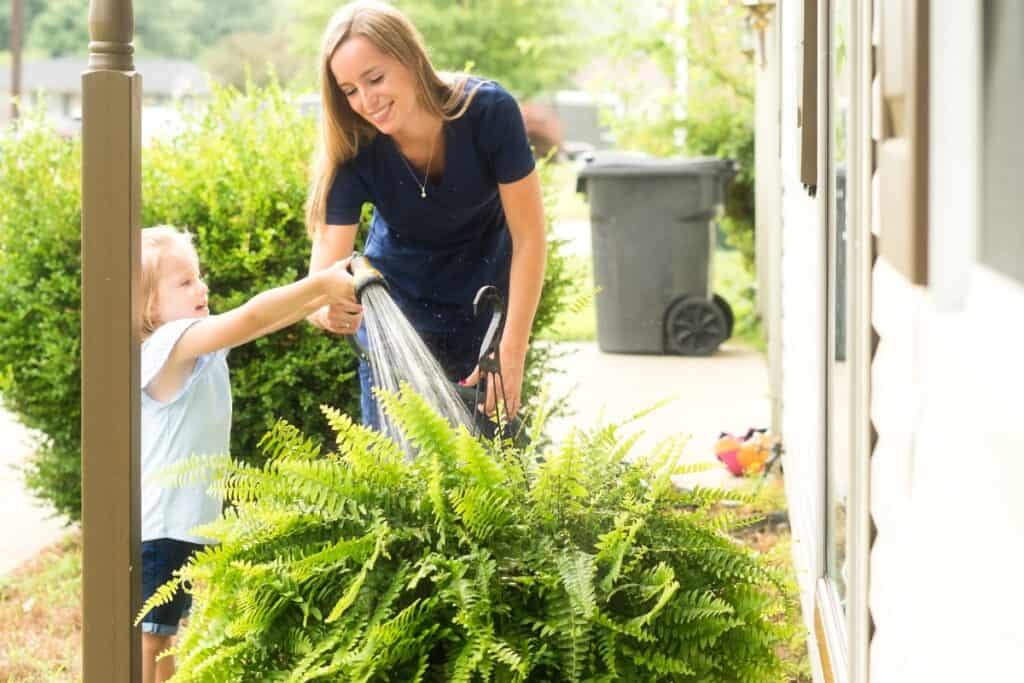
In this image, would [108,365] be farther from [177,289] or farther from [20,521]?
[20,521]

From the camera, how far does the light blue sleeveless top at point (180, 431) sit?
3402 millimetres

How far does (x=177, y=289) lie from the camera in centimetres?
356

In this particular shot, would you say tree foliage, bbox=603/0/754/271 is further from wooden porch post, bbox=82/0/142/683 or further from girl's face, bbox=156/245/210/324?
wooden porch post, bbox=82/0/142/683

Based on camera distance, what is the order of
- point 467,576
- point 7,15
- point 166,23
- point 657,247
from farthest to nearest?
point 7,15 → point 166,23 → point 657,247 → point 467,576

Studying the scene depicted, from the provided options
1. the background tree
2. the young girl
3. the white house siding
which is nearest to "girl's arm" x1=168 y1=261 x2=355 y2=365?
the young girl

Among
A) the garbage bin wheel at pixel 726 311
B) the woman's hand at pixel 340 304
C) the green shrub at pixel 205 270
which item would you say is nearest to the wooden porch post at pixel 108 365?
the woman's hand at pixel 340 304

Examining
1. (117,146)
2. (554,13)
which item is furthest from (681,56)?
(554,13)

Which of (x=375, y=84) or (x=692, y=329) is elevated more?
(x=375, y=84)

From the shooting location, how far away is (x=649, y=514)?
2.18 metres

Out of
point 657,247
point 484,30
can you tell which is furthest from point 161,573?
point 484,30

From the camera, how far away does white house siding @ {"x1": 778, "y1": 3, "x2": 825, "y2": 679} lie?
345cm

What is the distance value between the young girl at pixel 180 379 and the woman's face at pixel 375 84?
1.62 ft

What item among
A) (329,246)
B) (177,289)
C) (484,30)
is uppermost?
(484,30)

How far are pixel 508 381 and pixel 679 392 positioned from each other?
15.0 feet
